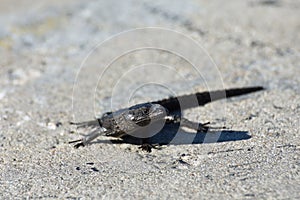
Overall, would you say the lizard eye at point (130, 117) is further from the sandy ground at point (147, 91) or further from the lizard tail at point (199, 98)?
the lizard tail at point (199, 98)

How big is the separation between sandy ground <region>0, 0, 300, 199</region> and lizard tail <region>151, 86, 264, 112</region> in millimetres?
96

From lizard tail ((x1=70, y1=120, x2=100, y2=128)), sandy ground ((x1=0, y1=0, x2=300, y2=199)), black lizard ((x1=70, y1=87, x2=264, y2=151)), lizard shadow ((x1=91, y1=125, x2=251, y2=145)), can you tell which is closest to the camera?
sandy ground ((x1=0, y1=0, x2=300, y2=199))

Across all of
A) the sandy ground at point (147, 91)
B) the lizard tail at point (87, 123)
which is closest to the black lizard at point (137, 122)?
the lizard tail at point (87, 123)

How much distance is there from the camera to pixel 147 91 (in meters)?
5.45

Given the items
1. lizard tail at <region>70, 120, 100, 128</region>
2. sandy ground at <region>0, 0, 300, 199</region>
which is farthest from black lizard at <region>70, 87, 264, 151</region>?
sandy ground at <region>0, 0, 300, 199</region>

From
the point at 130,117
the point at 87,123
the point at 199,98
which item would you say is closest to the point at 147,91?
the point at 199,98

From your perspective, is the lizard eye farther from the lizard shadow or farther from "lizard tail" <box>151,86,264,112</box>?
"lizard tail" <box>151,86,264,112</box>

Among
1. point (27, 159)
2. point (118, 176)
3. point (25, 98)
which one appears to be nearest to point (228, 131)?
point (118, 176)

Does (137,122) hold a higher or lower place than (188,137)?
higher

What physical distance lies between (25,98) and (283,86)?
2.85m

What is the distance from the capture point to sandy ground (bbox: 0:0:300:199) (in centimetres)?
353

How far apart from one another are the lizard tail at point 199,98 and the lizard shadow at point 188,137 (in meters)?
0.43

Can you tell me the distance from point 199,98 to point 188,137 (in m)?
0.79

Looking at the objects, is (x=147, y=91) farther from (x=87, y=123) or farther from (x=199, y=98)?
(x=87, y=123)
